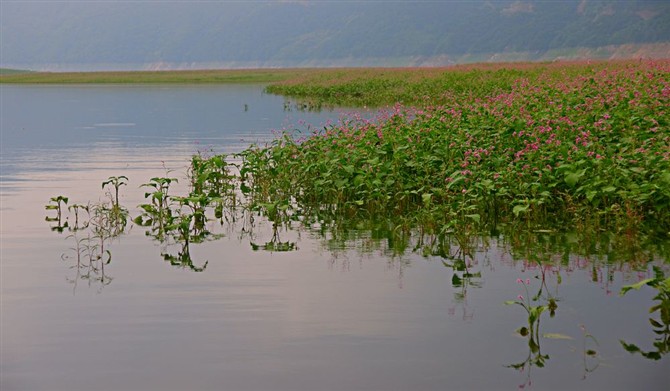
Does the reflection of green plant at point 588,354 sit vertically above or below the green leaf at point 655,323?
below

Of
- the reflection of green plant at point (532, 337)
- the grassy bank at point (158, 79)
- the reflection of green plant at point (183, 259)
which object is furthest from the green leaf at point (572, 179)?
the grassy bank at point (158, 79)

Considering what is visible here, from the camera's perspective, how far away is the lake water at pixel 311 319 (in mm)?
8633

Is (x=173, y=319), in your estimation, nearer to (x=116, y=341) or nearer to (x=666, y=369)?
(x=116, y=341)

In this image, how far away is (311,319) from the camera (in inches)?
404

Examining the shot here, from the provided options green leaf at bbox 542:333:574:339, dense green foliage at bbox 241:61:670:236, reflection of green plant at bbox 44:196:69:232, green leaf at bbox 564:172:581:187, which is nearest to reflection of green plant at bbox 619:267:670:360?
green leaf at bbox 542:333:574:339

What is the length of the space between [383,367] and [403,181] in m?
8.89

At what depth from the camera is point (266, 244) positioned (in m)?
14.7

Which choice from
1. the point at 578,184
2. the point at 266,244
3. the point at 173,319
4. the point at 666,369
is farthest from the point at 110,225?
the point at 666,369

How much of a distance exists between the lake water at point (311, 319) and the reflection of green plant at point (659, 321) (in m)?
0.09

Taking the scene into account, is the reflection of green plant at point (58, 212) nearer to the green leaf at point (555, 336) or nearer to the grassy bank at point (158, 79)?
the green leaf at point (555, 336)

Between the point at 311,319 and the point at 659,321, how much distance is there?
346 cm

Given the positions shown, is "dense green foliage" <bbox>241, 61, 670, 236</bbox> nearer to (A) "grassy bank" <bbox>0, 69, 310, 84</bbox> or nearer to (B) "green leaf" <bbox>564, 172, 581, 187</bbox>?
(B) "green leaf" <bbox>564, 172, 581, 187</bbox>

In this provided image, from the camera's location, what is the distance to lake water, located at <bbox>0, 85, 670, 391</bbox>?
8.63 meters

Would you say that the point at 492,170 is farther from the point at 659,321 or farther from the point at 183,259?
the point at 659,321
